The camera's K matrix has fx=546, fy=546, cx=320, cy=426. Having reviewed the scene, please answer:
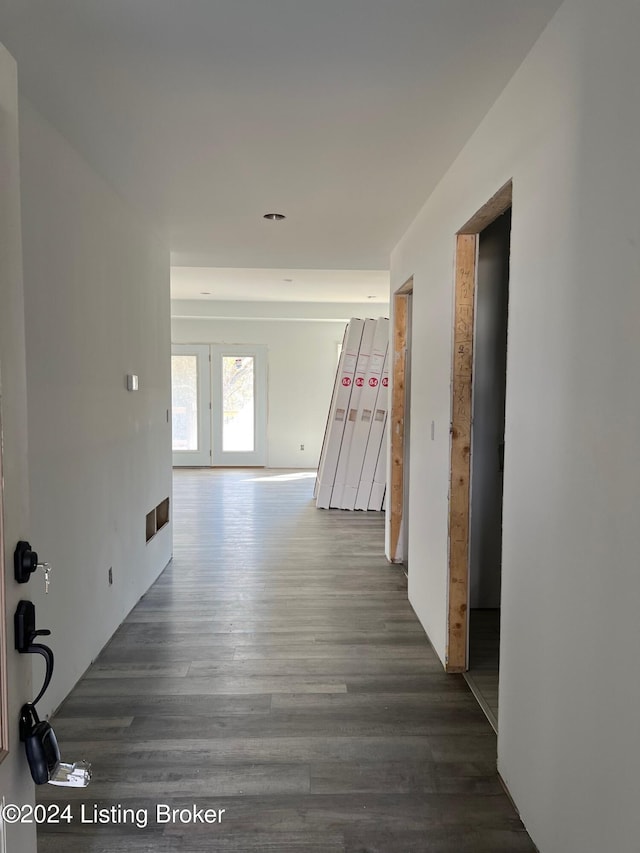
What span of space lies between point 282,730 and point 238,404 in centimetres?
759

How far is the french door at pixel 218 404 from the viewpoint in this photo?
31.3ft

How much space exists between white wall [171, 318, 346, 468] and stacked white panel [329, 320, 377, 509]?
2.84m

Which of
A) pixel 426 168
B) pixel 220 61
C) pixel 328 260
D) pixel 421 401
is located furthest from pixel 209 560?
pixel 220 61

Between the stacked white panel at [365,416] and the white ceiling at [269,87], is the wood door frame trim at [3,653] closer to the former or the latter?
the white ceiling at [269,87]

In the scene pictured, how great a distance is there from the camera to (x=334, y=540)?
5.46 m

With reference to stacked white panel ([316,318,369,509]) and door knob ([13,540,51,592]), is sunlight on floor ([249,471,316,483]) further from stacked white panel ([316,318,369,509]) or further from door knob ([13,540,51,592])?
door knob ([13,540,51,592])

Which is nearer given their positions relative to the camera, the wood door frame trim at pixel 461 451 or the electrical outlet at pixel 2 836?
the electrical outlet at pixel 2 836

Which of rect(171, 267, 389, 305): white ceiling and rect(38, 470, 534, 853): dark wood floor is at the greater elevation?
rect(171, 267, 389, 305): white ceiling

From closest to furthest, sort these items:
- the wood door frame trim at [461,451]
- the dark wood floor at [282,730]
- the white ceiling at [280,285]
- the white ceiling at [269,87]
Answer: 1. the white ceiling at [269,87]
2. the dark wood floor at [282,730]
3. the wood door frame trim at [461,451]
4. the white ceiling at [280,285]

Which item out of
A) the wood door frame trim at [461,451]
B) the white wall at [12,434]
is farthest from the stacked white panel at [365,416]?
the white wall at [12,434]

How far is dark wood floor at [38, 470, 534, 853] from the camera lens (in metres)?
1.83

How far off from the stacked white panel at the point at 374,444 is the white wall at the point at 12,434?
18.6ft

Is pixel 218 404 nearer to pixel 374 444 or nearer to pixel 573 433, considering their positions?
pixel 374 444

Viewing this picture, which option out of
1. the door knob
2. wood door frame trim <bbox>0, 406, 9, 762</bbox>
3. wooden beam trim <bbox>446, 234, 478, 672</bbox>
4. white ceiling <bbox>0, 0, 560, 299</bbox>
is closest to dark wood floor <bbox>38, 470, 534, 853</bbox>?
wooden beam trim <bbox>446, 234, 478, 672</bbox>
